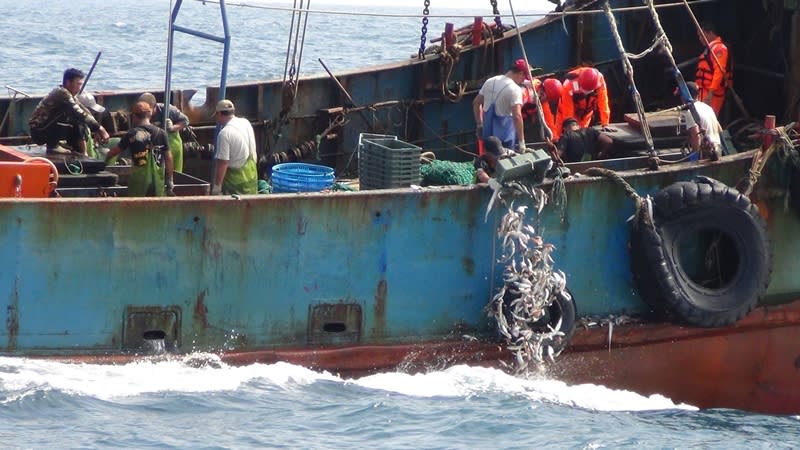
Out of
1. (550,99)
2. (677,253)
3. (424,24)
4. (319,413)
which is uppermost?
(424,24)

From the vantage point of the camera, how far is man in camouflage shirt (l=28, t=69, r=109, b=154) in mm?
10656

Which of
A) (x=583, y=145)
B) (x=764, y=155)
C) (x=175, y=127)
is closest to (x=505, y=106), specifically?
(x=583, y=145)

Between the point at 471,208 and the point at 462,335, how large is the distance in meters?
0.95

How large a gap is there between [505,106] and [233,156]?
7.23 ft

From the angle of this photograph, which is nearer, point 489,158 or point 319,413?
point 319,413

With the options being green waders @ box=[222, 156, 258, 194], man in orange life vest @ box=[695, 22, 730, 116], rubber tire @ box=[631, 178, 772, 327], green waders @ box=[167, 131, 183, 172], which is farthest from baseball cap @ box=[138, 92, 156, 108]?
man in orange life vest @ box=[695, 22, 730, 116]

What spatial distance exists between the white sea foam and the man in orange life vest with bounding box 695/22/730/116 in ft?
9.70

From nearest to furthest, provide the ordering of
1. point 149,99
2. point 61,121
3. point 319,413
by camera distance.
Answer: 1. point 319,413
2. point 61,121
3. point 149,99

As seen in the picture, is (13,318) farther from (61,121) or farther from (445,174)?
(445,174)

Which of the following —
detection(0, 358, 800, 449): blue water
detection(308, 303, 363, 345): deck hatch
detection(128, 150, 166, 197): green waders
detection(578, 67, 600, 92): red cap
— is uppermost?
detection(578, 67, 600, 92): red cap

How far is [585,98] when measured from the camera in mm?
12055

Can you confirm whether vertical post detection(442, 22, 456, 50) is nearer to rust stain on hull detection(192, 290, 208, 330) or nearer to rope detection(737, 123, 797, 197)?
rope detection(737, 123, 797, 197)

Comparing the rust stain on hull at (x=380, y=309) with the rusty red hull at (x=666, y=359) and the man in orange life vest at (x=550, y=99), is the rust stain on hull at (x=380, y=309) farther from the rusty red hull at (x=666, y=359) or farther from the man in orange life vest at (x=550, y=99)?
the man in orange life vest at (x=550, y=99)

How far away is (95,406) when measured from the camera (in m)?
9.11
